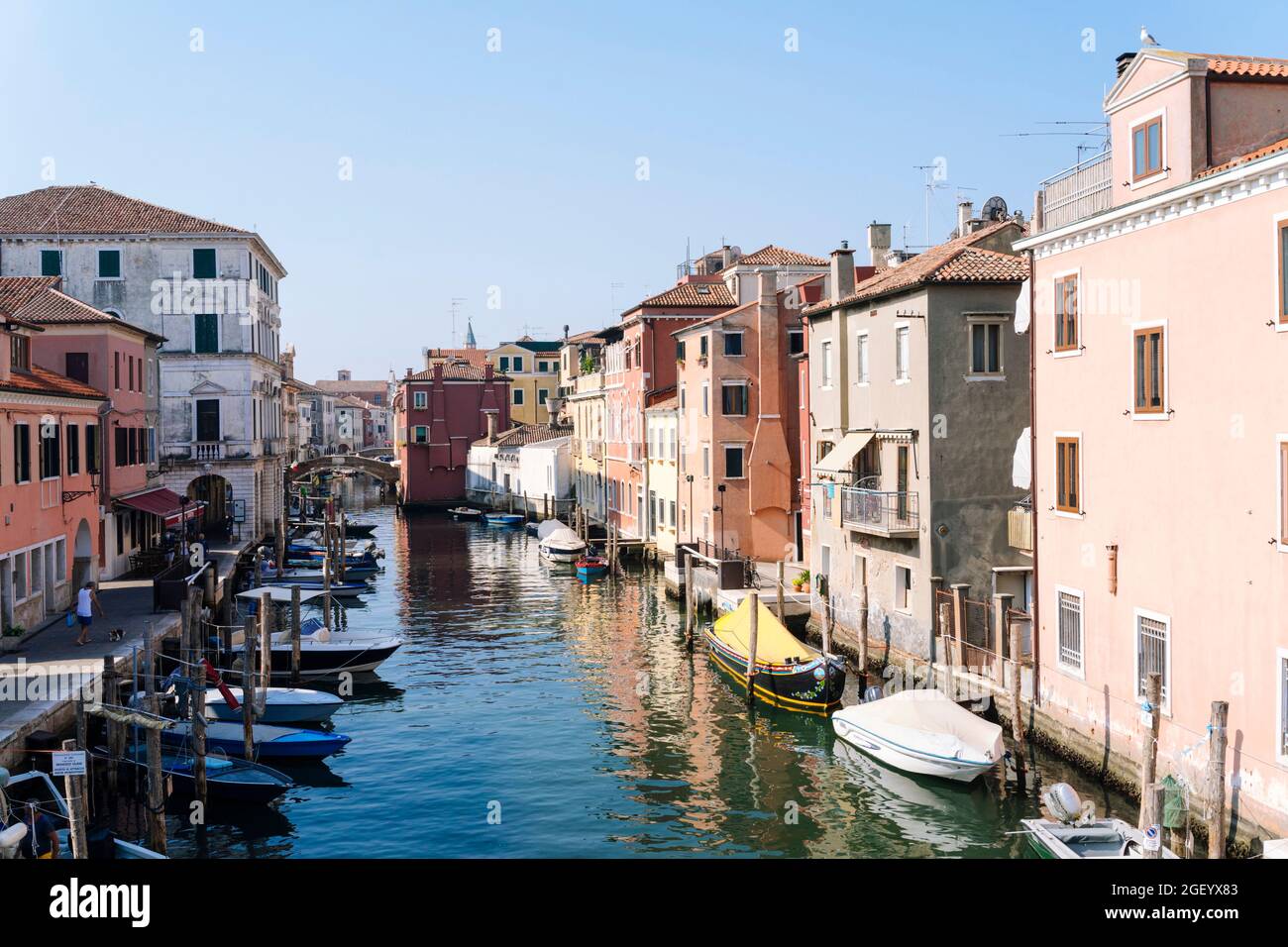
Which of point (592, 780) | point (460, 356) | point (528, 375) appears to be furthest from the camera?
point (460, 356)

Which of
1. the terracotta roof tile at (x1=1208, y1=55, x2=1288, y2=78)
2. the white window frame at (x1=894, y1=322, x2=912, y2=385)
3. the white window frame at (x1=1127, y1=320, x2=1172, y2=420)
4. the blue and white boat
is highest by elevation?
the terracotta roof tile at (x1=1208, y1=55, x2=1288, y2=78)

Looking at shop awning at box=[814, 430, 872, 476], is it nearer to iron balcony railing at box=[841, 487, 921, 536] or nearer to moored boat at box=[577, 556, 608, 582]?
iron balcony railing at box=[841, 487, 921, 536]

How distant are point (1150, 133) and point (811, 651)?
Result: 42.1ft

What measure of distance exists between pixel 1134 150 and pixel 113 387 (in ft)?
98.5

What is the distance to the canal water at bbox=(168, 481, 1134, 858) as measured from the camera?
1711 cm

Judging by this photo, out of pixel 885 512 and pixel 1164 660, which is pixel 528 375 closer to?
pixel 885 512

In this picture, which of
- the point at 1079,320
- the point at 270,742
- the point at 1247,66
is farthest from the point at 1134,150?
the point at 270,742

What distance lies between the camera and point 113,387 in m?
35.8

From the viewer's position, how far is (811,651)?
25.5 meters

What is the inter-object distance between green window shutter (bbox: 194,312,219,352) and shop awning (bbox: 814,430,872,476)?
33734 mm

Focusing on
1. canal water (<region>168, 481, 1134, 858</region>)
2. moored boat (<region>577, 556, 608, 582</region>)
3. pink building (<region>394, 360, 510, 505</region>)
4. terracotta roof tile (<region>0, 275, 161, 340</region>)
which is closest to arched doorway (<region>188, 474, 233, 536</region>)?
terracotta roof tile (<region>0, 275, 161, 340</region>)
